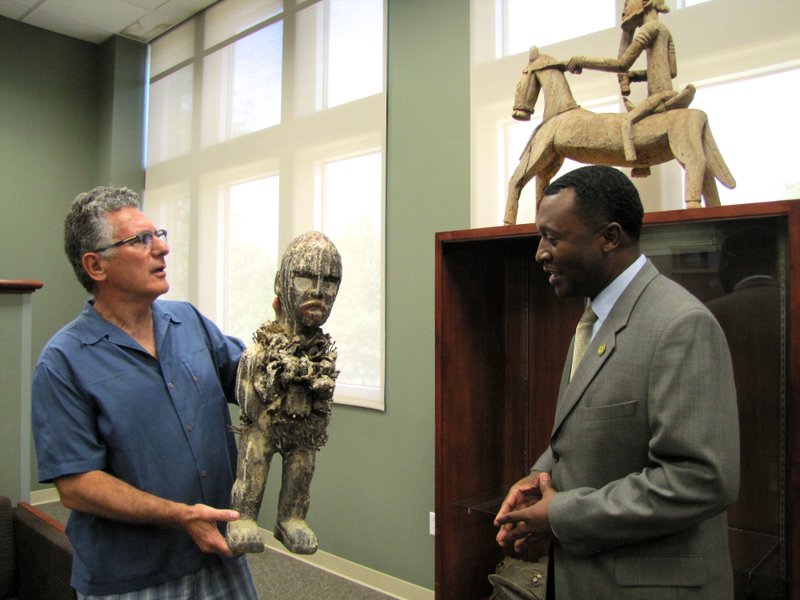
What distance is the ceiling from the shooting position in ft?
13.4

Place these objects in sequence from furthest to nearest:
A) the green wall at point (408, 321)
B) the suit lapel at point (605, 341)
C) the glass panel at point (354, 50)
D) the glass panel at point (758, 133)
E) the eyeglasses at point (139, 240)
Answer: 1. the glass panel at point (354, 50)
2. the green wall at point (408, 321)
3. the glass panel at point (758, 133)
4. the eyeglasses at point (139, 240)
5. the suit lapel at point (605, 341)

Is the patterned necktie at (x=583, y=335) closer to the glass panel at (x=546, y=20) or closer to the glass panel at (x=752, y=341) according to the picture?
the glass panel at (x=752, y=341)

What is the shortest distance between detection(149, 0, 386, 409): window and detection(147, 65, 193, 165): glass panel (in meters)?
0.01

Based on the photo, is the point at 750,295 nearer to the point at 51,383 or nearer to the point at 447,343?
the point at 447,343

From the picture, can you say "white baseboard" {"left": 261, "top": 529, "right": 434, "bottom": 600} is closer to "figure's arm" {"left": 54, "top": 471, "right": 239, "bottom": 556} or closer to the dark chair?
the dark chair

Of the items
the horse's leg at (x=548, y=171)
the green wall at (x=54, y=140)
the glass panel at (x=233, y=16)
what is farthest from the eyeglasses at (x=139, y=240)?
the green wall at (x=54, y=140)

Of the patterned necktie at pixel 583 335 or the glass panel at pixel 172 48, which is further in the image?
the glass panel at pixel 172 48

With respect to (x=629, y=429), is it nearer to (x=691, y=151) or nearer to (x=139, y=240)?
(x=691, y=151)

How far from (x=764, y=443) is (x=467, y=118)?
1.67 metres

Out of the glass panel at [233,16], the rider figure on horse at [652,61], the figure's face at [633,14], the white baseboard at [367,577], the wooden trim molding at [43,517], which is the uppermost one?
the glass panel at [233,16]

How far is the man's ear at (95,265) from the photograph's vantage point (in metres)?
1.29

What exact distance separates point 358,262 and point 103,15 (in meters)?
2.65

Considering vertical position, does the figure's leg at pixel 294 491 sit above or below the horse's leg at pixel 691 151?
below

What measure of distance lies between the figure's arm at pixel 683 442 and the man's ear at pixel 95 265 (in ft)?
3.45
